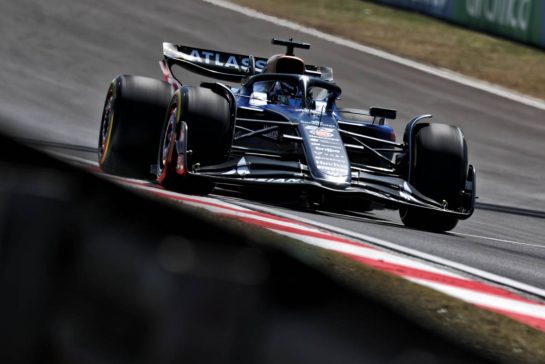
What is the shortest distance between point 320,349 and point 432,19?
2388cm

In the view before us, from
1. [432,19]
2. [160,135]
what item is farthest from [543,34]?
[160,135]

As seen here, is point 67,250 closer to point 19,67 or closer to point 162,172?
point 162,172

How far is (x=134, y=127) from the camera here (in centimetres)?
799

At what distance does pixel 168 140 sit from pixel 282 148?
3.47ft

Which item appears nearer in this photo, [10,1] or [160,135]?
[160,135]

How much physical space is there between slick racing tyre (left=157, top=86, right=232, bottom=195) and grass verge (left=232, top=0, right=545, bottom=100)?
12.4m

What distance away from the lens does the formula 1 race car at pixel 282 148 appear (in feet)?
23.7

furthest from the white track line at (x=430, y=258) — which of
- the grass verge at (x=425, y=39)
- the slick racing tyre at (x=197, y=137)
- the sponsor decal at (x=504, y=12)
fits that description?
the sponsor decal at (x=504, y=12)

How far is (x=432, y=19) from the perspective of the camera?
2481 centimetres

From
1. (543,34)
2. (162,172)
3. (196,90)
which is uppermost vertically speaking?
(543,34)

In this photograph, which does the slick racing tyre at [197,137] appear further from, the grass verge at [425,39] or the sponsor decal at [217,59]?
the grass verge at [425,39]

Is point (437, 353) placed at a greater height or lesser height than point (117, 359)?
greater

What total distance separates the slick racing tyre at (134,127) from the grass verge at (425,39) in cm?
1193

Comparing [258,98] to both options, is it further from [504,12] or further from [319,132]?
[504,12]
